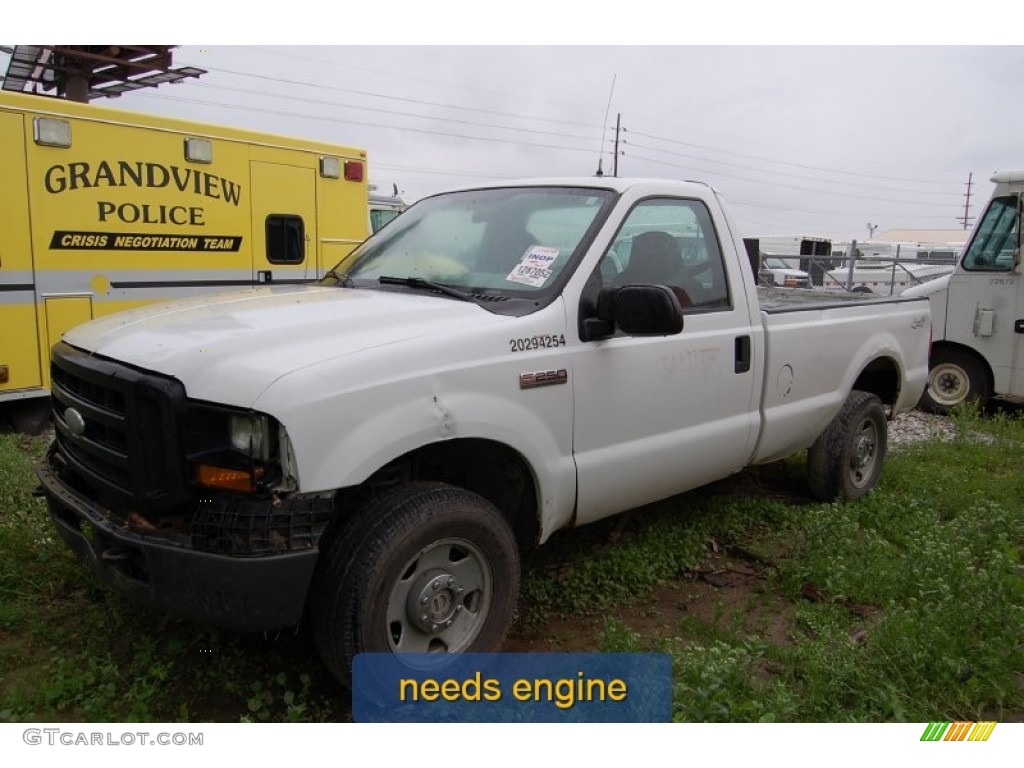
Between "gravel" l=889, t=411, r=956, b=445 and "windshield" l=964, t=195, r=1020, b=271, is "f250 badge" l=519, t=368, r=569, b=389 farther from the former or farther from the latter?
"windshield" l=964, t=195, r=1020, b=271

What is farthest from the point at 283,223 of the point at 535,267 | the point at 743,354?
the point at 743,354

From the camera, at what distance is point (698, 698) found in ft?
9.57

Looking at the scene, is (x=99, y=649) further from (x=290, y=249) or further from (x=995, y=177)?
(x=995, y=177)

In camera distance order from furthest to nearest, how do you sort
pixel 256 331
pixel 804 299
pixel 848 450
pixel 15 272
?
pixel 15 272 < pixel 804 299 < pixel 848 450 < pixel 256 331

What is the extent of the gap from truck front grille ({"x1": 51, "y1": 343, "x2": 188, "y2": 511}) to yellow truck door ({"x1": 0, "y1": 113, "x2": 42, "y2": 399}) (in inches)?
146

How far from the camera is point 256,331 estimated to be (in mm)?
2947

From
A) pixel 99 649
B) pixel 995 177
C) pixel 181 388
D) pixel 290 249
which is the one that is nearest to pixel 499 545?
pixel 181 388

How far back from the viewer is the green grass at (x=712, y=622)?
300 cm

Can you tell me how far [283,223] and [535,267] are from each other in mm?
5290

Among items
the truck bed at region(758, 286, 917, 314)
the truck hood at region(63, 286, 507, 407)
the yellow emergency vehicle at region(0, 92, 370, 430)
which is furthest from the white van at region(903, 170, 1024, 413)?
the truck hood at region(63, 286, 507, 407)

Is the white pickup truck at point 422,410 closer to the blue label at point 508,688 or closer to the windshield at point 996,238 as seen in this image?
the blue label at point 508,688

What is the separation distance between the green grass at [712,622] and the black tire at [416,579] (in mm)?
398

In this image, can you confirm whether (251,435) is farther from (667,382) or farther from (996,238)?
(996,238)

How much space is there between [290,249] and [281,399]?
20.2 feet
